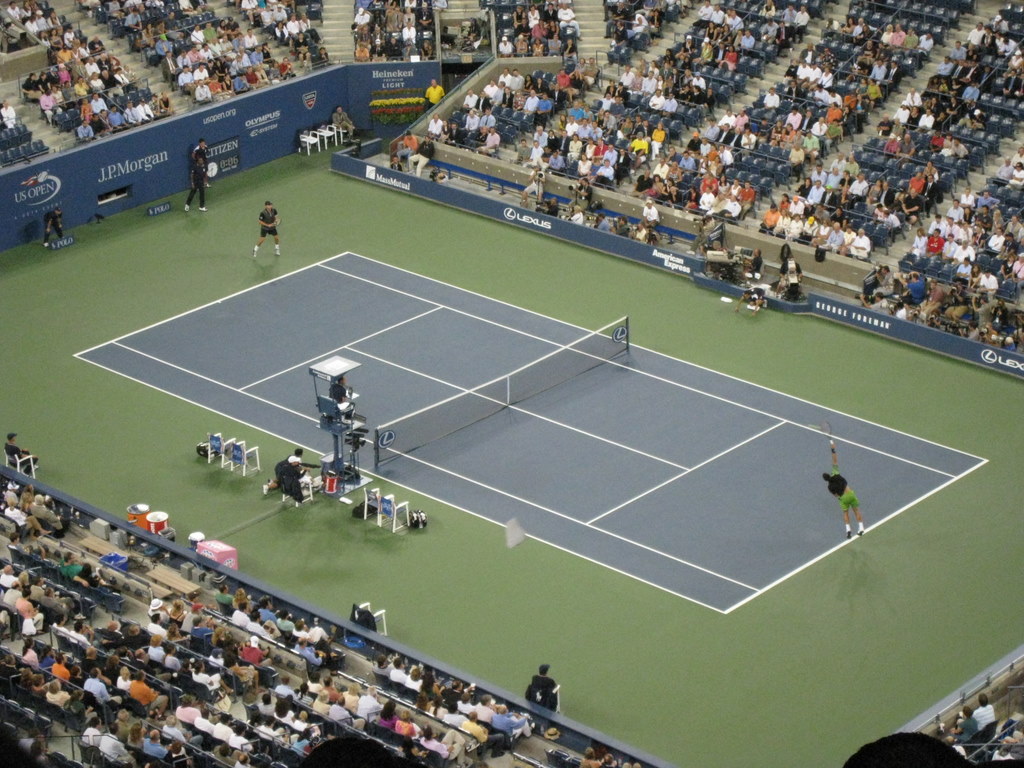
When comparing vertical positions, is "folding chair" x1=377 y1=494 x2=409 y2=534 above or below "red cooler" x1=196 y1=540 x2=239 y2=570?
below

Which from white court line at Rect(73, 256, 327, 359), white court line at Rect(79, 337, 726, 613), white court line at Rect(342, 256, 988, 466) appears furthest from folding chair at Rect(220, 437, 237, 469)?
white court line at Rect(342, 256, 988, 466)

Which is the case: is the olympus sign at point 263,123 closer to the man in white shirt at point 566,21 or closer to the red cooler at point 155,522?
the man in white shirt at point 566,21

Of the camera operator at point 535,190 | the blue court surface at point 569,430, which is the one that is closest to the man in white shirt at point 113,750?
the blue court surface at point 569,430

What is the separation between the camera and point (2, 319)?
38031mm

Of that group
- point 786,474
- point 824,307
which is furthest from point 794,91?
point 786,474

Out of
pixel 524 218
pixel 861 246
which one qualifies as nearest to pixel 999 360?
pixel 861 246

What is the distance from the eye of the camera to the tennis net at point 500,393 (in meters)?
32.2

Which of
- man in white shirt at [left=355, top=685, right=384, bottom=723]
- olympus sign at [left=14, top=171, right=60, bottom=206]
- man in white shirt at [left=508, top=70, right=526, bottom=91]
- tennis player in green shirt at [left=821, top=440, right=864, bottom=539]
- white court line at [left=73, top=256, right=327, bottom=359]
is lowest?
white court line at [left=73, top=256, right=327, bottom=359]

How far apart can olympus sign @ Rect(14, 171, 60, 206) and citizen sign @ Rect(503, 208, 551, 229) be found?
483 inches

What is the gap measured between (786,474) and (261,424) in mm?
11116

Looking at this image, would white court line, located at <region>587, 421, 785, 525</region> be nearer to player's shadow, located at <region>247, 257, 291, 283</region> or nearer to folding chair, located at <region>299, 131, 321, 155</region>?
player's shadow, located at <region>247, 257, 291, 283</region>

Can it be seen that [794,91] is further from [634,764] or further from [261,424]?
[634,764]

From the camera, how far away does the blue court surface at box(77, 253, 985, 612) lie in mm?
29484

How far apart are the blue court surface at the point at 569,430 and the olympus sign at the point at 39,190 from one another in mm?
6668
